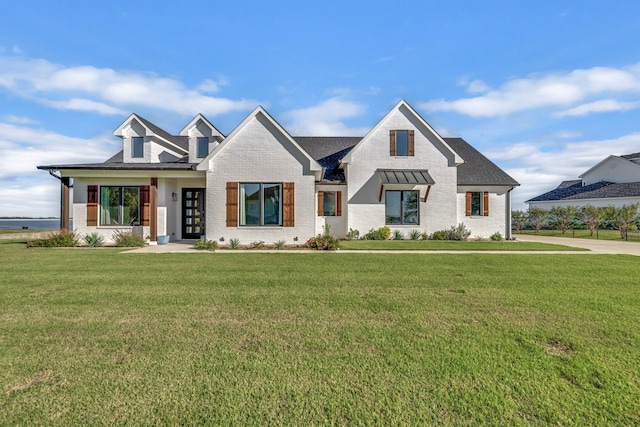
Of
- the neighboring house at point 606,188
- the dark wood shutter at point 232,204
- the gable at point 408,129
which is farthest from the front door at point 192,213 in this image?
the neighboring house at point 606,188

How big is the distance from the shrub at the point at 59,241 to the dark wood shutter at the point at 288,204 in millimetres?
10138

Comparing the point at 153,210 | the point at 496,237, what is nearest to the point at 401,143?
the point at 496,237

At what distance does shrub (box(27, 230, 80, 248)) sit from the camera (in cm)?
1466

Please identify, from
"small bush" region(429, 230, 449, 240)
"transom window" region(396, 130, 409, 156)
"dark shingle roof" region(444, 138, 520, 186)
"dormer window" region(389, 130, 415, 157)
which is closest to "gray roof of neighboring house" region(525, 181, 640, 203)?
"dark shingle roof" region(444, 138, 520, 186)

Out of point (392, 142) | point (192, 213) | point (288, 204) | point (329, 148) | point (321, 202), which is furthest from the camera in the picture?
point (329, 148)

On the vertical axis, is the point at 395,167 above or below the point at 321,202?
above

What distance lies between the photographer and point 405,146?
19000mm

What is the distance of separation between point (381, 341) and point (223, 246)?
39.9ft

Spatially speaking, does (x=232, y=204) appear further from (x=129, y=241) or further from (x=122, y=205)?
(x=122, y=205)

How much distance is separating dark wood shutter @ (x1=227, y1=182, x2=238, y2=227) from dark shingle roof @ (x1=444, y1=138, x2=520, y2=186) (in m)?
13.5

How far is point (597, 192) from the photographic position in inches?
1280

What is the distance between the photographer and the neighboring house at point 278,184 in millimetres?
15344

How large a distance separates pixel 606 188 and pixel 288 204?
35.9 m

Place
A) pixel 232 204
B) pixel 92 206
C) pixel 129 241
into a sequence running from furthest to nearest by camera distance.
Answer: pixel 92 206
pixel 232 204
pixel 129 241
